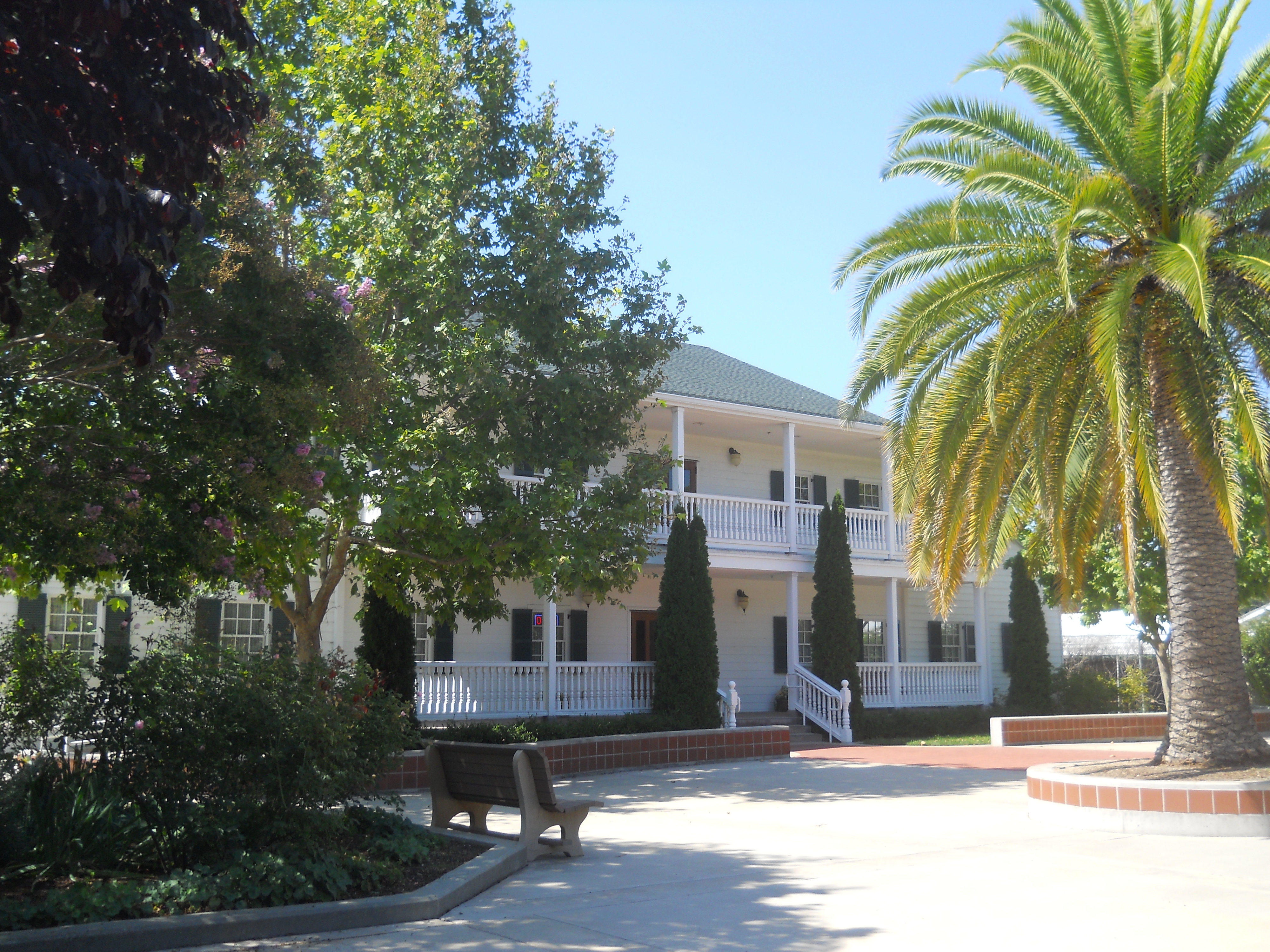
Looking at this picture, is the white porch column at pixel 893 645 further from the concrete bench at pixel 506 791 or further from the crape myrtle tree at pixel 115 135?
the crape myrtle tree at pixel 115 135

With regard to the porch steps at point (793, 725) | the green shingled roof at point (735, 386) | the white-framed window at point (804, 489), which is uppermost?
the green shingled roof at point (735, 386)

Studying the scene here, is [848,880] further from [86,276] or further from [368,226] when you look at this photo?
[368,226]

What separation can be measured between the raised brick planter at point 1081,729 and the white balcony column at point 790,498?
18.3 ft

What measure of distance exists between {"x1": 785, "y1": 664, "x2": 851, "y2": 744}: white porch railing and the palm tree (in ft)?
34.2

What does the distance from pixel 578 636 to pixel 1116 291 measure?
14858mm

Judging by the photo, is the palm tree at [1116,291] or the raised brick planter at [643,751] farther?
the raised brick planter at [643,751]

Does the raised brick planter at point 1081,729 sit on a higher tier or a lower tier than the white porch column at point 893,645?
lower

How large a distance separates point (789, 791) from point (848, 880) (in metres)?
6.22

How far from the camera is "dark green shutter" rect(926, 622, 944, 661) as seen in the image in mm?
28969

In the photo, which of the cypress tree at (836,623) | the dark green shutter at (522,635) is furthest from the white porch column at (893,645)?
the dark green shutter at (522,635)

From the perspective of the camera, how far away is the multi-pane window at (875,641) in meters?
27.7

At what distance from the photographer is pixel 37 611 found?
1869 cm

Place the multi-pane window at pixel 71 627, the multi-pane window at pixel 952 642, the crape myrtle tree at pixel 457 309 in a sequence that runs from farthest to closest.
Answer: the multi-pane window at pixel 952 642
the multi-pane window at pixel 71 627
the crape myrtle tree at pixel 457 309

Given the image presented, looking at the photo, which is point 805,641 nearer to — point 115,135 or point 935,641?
point 935,641
